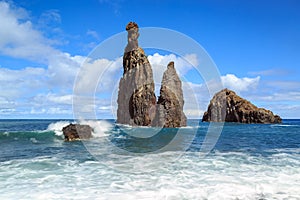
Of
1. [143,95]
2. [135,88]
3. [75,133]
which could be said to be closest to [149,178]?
[75,133]

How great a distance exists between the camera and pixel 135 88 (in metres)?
82.4

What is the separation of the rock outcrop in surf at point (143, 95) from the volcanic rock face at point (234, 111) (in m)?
63.1

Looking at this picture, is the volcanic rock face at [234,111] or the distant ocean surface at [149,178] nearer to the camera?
the distant ocean surface at [149,178]

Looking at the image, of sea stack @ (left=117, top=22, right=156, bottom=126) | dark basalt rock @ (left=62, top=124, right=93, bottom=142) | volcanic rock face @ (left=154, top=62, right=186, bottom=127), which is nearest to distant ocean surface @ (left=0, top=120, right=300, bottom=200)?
dark basalt rock @ (left=62, top=124, right=93, bottom=142)

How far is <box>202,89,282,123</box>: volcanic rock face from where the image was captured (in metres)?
127

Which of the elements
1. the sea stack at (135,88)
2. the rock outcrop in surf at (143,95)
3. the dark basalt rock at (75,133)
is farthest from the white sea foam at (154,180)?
the sea stack at (135,88)

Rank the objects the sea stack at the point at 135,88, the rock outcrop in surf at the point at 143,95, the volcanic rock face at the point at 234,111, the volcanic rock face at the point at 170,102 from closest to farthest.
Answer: the volcanic rock face at the point at 170,102 → the rock outcrop in surf at the point at 143,95 → the sea stack at the point at 135,88 → the volcanic rock face at the point at 234,111

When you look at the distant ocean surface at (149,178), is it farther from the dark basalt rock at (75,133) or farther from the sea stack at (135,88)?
the sea stack at (135,88)

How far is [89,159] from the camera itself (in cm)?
1764

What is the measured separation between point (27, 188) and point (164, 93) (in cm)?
6186

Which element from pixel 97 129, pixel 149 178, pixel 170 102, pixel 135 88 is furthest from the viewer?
pixel 135 88

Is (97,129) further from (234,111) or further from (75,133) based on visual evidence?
(234,111)

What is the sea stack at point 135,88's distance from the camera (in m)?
76.9

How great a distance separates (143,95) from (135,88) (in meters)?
5.89
